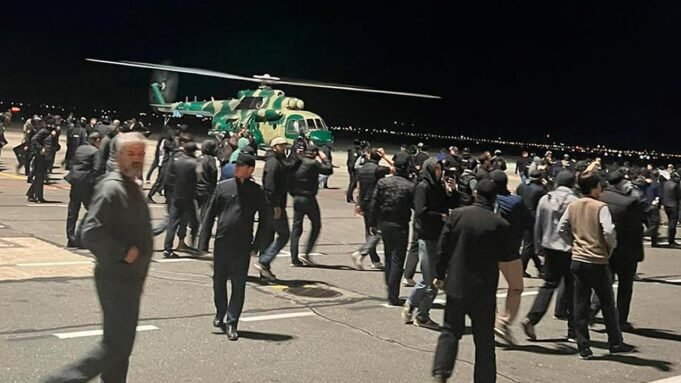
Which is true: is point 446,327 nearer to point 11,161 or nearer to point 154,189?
point 154,189

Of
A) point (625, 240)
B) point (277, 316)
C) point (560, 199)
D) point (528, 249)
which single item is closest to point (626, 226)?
point (625, 240)

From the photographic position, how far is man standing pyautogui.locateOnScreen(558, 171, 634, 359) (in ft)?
23.6

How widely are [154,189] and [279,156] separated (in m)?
6.95

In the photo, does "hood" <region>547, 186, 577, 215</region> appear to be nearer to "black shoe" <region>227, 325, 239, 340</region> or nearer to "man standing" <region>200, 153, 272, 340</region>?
"man standing" <region>200, 153, 272, 340</region>

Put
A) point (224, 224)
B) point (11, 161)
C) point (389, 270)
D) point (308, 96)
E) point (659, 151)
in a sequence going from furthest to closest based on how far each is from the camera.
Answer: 1. point (308, 96)
2. point (659, 151)
3. point (11, 161)
4. point (389, 270)
5. point (224, 224)

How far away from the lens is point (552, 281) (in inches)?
316

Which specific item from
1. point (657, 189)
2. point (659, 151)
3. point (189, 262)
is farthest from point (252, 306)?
point (659, 151)

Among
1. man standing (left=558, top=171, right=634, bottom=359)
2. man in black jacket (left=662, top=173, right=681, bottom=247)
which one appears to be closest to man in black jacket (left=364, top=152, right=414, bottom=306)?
man standing (left=558, top=171, right=634, bottom=359)

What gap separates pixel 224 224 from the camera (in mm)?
7328

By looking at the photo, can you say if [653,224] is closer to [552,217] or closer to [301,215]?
[301,215]

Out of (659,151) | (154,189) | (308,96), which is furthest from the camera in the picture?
(308,96)

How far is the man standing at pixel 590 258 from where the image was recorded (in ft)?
23.6

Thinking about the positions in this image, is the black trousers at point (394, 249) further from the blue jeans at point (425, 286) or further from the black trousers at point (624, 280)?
the black trousers at point (624, 280)

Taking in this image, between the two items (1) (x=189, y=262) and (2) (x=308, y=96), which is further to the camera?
(2) (x=308, y=96)
